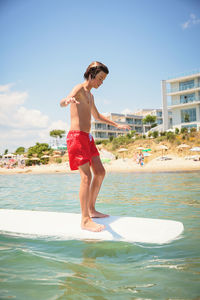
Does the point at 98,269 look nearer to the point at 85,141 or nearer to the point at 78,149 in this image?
the point at 78,149

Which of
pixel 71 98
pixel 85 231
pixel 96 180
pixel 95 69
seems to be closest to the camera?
pixel 71 98

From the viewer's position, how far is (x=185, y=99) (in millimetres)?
39375

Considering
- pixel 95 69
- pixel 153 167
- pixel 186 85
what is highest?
pixel 186 85

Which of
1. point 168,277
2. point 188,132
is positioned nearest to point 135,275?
point 168,277

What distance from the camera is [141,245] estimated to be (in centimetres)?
251

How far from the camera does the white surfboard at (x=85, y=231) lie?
2.56 m

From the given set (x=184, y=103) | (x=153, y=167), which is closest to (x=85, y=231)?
(x=153, y=167)

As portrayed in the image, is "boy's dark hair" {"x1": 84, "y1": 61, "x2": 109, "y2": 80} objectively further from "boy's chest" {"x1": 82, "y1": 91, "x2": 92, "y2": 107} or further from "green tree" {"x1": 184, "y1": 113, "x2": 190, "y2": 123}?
"green tree" {"x1": 184, "y1": 113, "x2": 190, "y2": 123}

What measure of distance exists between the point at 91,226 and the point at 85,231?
0.27 ft

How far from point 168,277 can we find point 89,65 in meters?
2.39

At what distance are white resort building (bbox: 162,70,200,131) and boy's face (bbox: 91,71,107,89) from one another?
3688 cm

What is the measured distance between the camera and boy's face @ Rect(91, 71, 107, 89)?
3044mm

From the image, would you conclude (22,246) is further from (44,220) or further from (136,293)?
(136,293)

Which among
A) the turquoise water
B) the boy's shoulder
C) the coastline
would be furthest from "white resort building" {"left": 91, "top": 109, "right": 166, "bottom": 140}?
the turquoise water
